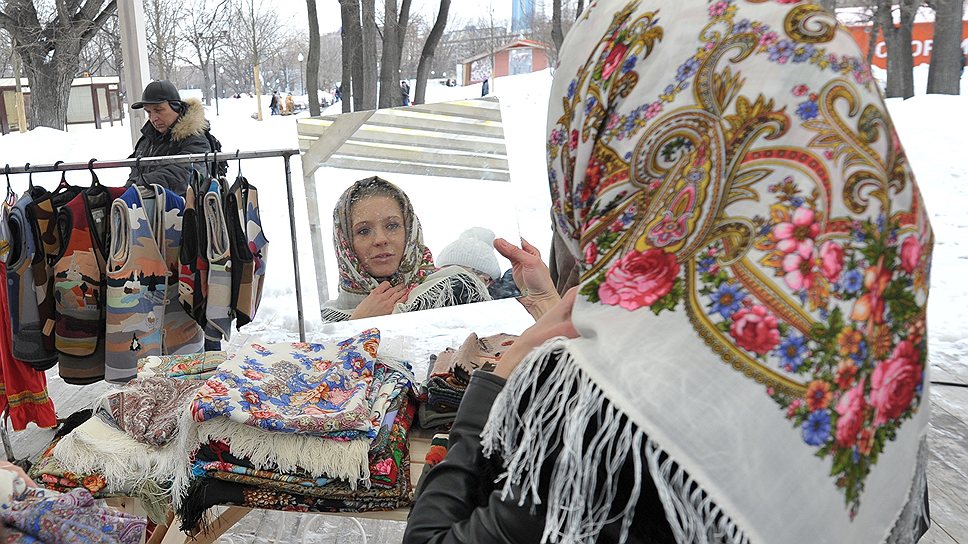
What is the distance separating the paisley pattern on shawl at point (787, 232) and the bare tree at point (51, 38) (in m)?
4.57

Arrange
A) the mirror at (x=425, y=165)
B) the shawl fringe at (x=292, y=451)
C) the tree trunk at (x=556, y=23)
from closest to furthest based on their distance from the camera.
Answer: the shawl fringe at (x=292, y=451), the mirror at (x=425, y=165), the tree trunk at (x=556, y=23)

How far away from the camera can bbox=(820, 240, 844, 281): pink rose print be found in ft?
2.36

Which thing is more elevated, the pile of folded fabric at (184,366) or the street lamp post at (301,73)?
the street lamp post at (301,73)

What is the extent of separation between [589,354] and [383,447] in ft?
3.08

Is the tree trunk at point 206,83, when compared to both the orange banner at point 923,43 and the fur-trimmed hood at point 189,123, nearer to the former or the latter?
the fur-trimmed hood at point 189,123

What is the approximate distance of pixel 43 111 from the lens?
4.54 metres

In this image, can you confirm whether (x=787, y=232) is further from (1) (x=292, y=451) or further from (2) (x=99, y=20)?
(2) (x=99, y=20)

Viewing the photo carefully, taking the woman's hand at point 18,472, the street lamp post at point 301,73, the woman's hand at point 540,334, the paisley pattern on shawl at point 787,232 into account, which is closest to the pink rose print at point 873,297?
the paisley pattern on shawl at point 787,232

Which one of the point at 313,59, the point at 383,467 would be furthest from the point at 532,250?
the point at 313,59

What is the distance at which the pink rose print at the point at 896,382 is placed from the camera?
2.48 feet

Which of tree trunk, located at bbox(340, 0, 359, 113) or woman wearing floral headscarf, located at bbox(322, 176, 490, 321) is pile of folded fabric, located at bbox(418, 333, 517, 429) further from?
tree trunk, located at bbox(340, 0, 359, 113)

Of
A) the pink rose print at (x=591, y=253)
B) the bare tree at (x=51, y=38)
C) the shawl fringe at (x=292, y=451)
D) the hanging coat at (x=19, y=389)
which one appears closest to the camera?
the pink rose print at (x=591, y=253)

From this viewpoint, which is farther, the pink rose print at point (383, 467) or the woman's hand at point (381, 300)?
the woman's hand at point (381, 300)

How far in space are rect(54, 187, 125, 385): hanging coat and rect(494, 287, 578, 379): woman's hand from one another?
1970mm
